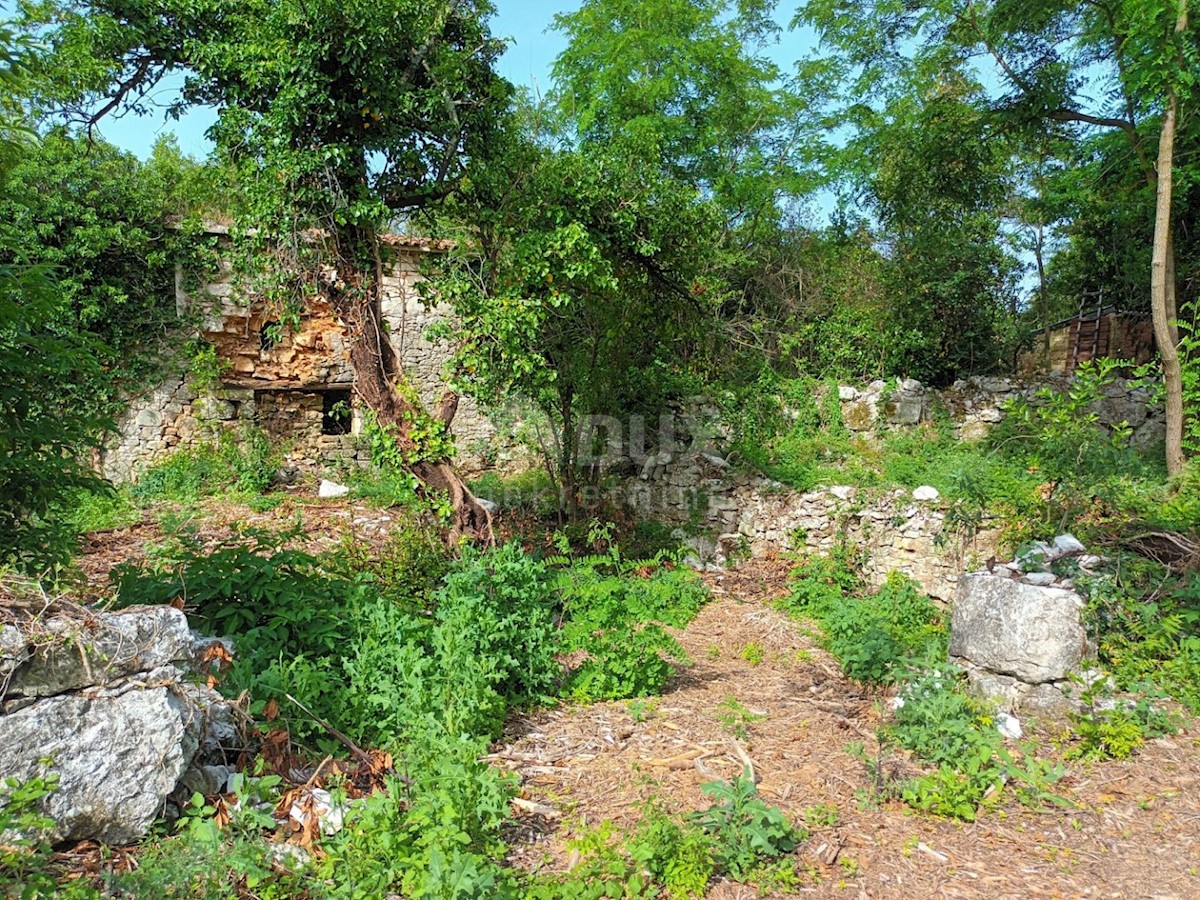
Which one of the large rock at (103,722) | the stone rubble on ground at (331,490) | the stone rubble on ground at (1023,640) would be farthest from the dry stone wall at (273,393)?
the stone rubble on ground at (1023,640)

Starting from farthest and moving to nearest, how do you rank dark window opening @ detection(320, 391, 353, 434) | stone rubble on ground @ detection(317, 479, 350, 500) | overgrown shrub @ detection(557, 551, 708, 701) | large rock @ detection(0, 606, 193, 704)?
dark window opening @ detection(320, 391, 353, 434), stone rubble on ground @ detection(317, 479, 350, 500), overgrown shrub @ detection(557, 551, 708, 701), large rock @ detection(0, 606, 193, 704)

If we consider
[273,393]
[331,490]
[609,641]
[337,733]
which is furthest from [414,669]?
[273,393]

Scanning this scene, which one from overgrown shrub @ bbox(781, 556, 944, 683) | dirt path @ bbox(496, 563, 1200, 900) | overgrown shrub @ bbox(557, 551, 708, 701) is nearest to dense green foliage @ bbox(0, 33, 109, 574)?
dirt path @ bbox(496, 563, 1200, 900)

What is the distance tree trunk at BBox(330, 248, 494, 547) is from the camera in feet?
21.6

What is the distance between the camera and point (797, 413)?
36.6 feet

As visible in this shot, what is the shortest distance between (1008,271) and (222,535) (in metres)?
12.6

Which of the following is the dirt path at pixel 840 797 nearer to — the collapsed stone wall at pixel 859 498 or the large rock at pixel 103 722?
the large rock at pixel 103 722

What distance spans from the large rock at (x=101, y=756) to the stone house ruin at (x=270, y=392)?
26.7 feet

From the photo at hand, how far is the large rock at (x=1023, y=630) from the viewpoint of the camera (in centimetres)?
457

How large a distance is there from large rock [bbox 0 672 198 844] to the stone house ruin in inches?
320

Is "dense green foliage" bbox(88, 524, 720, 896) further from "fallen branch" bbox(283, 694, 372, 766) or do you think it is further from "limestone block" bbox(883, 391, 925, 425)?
"limestone block" bbox(883, 391, 925, 425)

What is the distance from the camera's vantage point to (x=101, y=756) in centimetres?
291

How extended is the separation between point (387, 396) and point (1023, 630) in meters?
5.35

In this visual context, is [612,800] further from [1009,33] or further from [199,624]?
[1009,33]
